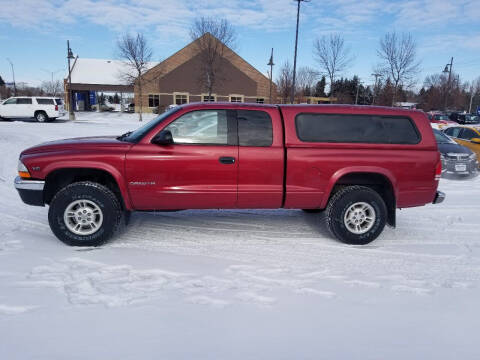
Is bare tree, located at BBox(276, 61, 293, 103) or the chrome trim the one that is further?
bare tree, located at BBox(276, 61, 293, 103)

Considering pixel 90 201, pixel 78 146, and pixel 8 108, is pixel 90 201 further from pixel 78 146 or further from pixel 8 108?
pixel 8 108

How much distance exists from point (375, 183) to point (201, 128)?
2.44 m

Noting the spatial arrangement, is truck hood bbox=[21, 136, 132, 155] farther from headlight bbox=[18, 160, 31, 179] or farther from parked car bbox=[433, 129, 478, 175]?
parked car bbox=[433, 129, 478, 175]

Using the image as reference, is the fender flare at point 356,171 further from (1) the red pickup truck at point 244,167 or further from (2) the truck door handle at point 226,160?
(2) the truck door handle at point 226,160

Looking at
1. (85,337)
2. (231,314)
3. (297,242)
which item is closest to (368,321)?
(231,314)

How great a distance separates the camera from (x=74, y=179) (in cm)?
450

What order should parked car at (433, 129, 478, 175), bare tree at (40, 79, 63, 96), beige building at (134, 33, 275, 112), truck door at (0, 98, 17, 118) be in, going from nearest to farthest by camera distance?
parked car at (433, 129, 478, 175), truck door at (0, 98, 17, 118), beige building at (134, 33, 275, 112), bare tree at (40, 79, 63, 96)

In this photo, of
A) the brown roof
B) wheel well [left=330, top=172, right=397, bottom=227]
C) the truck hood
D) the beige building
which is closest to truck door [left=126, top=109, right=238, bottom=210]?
the truck hood

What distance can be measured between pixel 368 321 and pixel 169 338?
5.48 feet

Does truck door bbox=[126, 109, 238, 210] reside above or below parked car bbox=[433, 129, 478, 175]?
above

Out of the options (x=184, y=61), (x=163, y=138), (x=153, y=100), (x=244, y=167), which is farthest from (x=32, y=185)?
(x=153, y=100)

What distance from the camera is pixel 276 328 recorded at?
9.27 feet

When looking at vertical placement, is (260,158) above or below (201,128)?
below

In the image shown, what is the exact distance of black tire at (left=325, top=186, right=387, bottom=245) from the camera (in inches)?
179
